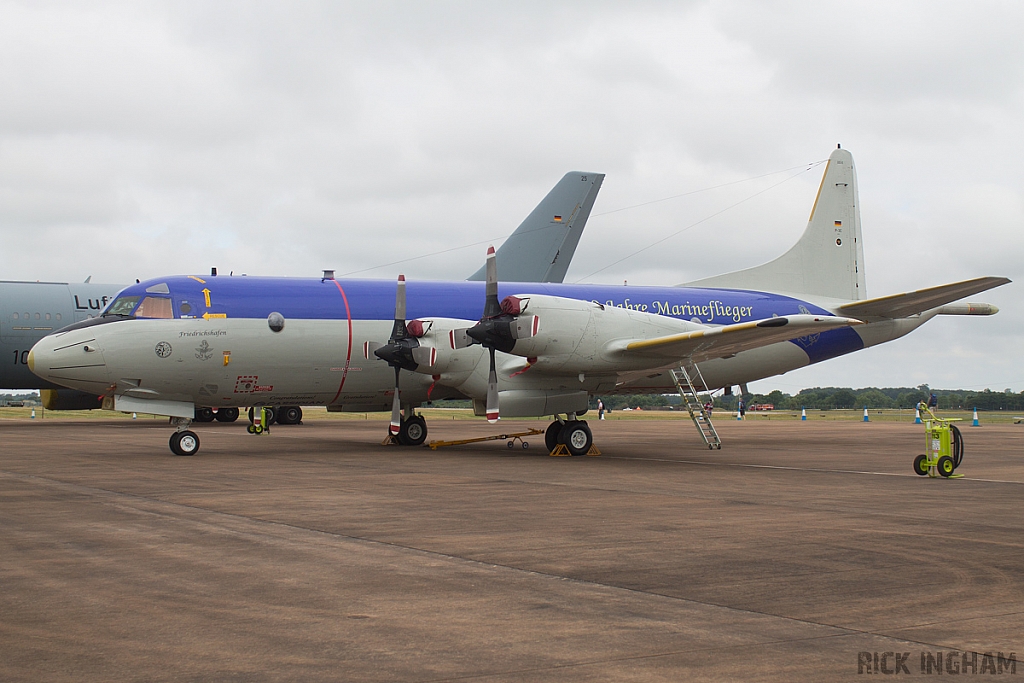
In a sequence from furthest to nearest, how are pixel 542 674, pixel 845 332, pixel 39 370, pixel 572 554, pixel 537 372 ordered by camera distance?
pixel 845 332, pixel 537 372, pixel 39 370, pixel 572 554, pixel 542 674

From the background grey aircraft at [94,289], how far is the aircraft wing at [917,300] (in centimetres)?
1182

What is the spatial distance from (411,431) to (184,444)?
19.3 feet

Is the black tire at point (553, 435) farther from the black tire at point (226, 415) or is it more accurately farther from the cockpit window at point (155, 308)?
the black tire at point (226, 415)

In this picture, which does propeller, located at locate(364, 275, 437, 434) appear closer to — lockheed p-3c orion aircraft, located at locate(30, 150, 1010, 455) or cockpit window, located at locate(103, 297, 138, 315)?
lockheed p-3c orion aircraft, located at locate(30, 150, 1010, 455)

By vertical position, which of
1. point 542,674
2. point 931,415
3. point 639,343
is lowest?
point 542,674

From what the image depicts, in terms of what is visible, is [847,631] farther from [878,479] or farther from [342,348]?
[342,348]

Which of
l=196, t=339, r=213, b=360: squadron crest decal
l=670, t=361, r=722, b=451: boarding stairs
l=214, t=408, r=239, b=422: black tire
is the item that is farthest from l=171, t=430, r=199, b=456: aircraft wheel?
l=214, t=408, r=239, b=422: black tire

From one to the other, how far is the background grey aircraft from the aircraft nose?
38.1 feet

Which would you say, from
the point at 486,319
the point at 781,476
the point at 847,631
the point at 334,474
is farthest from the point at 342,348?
the point at 847,631

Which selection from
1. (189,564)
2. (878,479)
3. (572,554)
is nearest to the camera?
(189,564)

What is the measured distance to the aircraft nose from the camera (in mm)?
18406

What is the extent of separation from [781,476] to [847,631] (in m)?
10.6

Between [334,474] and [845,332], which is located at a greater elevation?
[845,332]

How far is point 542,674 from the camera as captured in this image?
4789 millimetres
